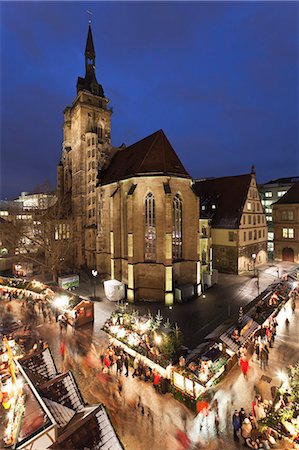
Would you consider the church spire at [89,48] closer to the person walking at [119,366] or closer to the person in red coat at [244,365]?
the person walking at [119,366]

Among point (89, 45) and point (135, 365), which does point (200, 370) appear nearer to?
point (135, 365)

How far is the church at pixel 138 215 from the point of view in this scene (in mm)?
21250

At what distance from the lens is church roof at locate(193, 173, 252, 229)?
1194 inches

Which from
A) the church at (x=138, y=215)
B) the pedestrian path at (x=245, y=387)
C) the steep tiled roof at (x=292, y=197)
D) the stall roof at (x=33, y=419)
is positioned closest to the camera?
the stall roof at (x=33, y=419)

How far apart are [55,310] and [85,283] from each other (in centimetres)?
847

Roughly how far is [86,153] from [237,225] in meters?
22.7

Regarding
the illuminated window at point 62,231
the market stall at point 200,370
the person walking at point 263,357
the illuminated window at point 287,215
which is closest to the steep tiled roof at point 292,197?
the illuminated window at point 287,215

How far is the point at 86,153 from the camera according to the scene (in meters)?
31.0

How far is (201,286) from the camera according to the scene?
76.5ft

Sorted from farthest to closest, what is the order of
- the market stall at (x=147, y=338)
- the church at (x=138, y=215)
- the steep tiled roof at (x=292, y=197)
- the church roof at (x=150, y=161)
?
the steep tiled roof at (x=292, y=197)
the church roof at (x=150, y=161)
the church at (x=138, y=215)
the market stall at (x=147, y=338)

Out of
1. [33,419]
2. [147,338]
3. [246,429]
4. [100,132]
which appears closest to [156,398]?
[147,338]

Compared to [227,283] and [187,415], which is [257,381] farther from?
[227,283]

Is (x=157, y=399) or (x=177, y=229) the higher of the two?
(x=177, y=229)

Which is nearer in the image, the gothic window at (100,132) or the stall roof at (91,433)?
the stall roof at (91,433)
